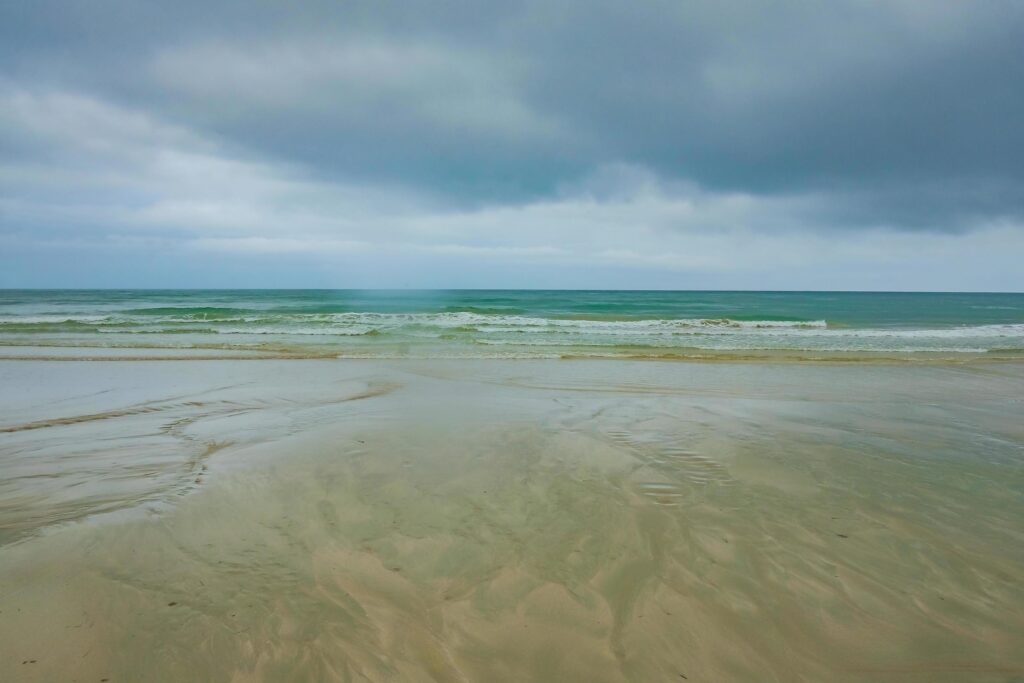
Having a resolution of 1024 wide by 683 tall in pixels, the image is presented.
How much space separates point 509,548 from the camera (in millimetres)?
3785

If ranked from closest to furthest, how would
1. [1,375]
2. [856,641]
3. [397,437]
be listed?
1. [856,641]
2. [397,437]
3. [1,375]

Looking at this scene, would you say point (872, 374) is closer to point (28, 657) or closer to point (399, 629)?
point (399, 629)

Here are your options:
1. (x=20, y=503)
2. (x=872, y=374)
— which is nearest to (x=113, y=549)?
(x=20, y=503)

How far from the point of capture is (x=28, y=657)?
8.54ft

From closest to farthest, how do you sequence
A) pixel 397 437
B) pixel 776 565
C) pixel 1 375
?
pixel 776 565, pixel 397 437, pixel 1 375

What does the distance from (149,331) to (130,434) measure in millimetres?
20915

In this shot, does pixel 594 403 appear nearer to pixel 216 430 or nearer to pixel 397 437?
pixel 397 437

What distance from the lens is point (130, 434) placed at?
6988mm

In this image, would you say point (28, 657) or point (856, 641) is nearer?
point (28, 657)

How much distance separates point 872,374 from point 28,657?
1604cm

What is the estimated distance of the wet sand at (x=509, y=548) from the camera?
8.89 ft

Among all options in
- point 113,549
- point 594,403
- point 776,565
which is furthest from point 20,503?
point 594,403

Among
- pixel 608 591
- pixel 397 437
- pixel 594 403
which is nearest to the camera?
pixel 608 591

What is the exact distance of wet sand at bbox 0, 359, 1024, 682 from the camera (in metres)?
2.71
